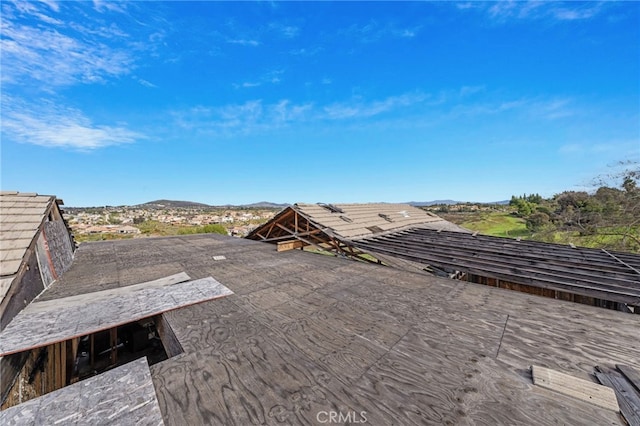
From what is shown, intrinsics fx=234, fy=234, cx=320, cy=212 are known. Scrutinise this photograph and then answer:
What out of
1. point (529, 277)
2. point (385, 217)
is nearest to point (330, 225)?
point (385, 217)

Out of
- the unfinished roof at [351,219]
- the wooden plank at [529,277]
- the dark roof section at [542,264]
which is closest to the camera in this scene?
the wooden plank at [529,277]

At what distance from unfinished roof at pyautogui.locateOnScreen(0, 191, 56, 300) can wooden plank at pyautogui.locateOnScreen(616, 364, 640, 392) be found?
18.7 feet

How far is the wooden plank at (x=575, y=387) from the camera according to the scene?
4.98ft

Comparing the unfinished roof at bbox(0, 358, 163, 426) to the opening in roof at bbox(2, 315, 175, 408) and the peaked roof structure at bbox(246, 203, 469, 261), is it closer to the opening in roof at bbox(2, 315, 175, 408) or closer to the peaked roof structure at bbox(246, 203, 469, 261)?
the opening in roof at bbox(2, 315, 175, 408)

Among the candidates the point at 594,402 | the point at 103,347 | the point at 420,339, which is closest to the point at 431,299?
the point at 420,339

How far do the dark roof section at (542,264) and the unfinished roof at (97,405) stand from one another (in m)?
4.42

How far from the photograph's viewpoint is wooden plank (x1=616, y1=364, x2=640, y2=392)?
1.68 meters

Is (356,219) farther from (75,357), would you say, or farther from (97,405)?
(97,405)

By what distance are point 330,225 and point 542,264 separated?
4.89m

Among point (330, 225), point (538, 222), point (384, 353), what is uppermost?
point (330, 225)

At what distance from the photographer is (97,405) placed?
60.7 inches

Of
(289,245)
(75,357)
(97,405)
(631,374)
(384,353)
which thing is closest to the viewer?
(97,405)

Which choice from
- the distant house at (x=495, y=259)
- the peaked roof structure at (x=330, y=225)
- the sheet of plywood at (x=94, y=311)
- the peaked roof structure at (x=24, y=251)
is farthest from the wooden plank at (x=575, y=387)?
the peaked roof structure at (x=24, y=251)

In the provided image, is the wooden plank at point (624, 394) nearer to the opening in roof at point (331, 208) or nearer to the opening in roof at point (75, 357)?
the opening in roof at point (75, 357)
